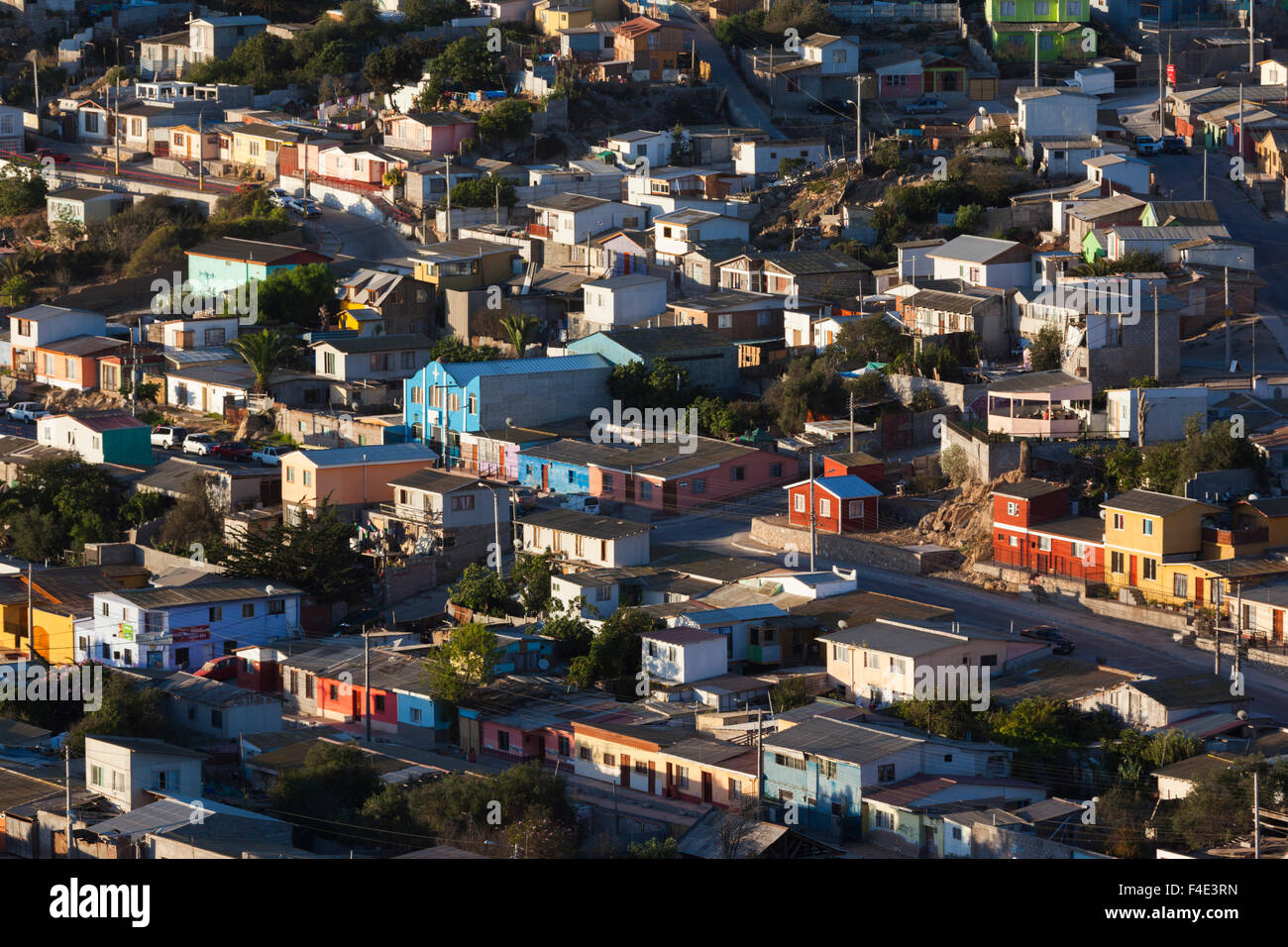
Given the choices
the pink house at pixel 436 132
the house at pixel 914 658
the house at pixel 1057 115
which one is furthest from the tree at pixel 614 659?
the pink house at pixel 436 132

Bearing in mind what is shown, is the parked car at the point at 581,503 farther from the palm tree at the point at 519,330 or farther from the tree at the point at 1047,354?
the tree at the point at 1047,354

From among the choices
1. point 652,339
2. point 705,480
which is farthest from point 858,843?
point 652,339

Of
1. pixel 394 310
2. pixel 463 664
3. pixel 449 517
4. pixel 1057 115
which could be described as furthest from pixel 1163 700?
pixel 1057 115

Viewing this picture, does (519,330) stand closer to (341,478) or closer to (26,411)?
(341,478)

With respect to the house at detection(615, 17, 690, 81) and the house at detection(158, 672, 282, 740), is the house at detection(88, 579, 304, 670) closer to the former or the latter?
the house at detection(158, 672, 282, 740)

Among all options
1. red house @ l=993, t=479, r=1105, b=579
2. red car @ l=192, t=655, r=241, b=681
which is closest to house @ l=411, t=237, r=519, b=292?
red car @ l=192, t=655, r=241, b=681
